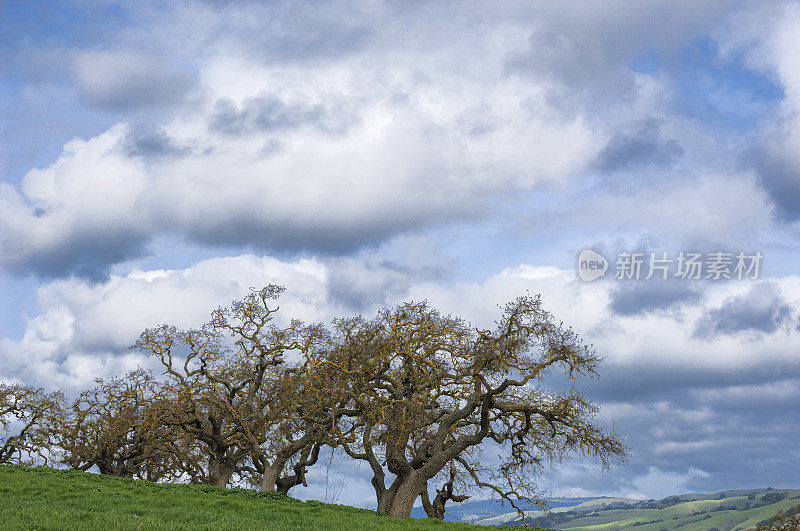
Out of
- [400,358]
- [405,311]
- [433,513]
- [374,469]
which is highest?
[405,311]

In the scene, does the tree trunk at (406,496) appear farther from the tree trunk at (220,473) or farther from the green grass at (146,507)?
the tree trunk at (220,473)

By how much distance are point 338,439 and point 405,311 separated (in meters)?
8.55

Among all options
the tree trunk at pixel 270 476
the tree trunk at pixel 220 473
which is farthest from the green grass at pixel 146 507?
the tree trunk at pixel 220 473

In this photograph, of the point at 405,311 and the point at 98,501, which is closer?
the point at 98,501

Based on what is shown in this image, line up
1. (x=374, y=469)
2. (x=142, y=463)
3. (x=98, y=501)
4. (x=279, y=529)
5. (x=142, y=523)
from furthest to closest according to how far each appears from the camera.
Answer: (x=142, y=463)
(x=374, y=469)
(x=98, y=501)
(x=279, y=529)
(x=142, y=523)

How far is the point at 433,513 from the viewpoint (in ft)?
133

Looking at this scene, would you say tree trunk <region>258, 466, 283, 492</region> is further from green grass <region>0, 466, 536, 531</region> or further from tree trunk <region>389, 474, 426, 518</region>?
tree trunk <region>389, 474, 426, 518</region>

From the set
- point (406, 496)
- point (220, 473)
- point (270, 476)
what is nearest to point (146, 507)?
point (406, 496)

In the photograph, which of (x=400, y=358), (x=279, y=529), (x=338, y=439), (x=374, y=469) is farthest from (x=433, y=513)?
(x=279, y=529)

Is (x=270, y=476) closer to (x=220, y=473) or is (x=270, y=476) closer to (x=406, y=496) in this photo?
(x=220, y=473)

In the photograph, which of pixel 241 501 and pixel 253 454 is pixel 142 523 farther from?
pixel 253 454

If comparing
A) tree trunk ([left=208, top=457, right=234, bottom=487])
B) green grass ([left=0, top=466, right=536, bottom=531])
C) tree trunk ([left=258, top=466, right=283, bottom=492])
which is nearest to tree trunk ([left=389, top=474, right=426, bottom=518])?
green grass ([left=0, top=466, right=536, bottom=531])

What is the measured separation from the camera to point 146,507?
2484 centimetres

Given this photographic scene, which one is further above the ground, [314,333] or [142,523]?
[314,333]
